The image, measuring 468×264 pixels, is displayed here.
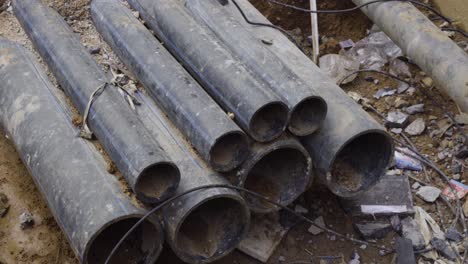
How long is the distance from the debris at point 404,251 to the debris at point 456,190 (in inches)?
23.3

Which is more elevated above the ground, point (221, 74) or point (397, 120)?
point (221, 74)

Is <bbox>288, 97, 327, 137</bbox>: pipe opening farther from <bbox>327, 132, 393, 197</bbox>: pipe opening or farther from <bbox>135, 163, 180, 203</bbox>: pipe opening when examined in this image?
<bbox>135, 163, 180, 203</bbox>: pipe opening

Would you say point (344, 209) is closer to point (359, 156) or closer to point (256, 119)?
point (359, 156)

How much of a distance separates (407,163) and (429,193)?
32 centimetres

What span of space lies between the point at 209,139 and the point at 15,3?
2.26 metres

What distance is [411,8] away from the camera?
16.8 ft

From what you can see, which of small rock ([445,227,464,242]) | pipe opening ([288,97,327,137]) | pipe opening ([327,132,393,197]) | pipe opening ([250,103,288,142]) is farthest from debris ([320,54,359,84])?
pipe opening ([250,103,288,142])

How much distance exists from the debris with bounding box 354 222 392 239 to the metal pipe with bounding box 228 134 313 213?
0.57m

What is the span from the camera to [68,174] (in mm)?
3598

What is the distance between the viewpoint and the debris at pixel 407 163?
4770 millimetres

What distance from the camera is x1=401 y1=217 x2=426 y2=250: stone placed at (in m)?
4.25

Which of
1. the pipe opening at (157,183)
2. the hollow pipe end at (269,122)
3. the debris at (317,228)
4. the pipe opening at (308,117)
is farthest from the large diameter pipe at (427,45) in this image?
the pipe opening at (157,183)

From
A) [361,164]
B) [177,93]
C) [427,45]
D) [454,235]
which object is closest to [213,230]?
[177,93]

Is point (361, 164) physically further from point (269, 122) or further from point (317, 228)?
point (269, 122)
